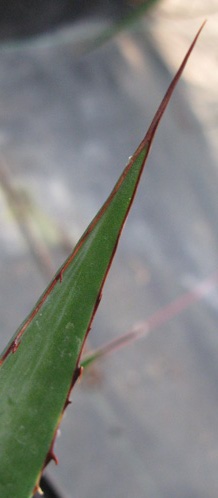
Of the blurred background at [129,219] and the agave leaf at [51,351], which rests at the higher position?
the blurred background at [129,219]

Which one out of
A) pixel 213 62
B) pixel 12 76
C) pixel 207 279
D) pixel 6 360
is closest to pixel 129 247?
pixel 207 279

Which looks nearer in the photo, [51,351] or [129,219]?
[51,351]

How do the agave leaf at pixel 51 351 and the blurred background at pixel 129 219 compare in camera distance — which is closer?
the agave leaf at pixel 51 351

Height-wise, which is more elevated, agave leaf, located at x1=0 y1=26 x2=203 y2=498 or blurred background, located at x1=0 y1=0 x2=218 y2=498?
blurred background, located at x1=0 y1=0 x2=218 y2=498

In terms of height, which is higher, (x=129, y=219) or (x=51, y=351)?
(x=129, y=219)

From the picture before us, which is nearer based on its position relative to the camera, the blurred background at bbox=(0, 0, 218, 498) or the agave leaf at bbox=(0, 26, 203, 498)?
the agave leaf at bbox=(0, 26, 203, 498)

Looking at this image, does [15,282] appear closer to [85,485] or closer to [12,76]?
[85,485]
